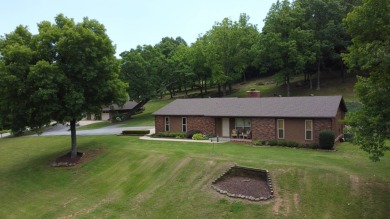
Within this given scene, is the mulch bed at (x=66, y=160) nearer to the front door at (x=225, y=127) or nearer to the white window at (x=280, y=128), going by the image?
the front door at (x=225, y=127)

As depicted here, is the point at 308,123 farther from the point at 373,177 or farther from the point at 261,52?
the point at 261,52

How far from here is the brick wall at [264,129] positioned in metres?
29.2

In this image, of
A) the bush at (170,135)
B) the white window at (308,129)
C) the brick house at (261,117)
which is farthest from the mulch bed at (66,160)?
the white window at (308,129)

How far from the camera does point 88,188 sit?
22734 mm

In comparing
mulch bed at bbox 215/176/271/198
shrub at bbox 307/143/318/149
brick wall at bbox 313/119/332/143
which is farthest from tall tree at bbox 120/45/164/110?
mulch bed at bbox 215/176/271/198

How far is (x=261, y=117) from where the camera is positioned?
29.8 meters

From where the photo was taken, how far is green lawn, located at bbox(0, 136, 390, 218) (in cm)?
1634

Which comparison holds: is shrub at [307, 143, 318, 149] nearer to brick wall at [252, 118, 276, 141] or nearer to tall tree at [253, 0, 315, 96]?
brick wall at [252, 118, 276, 141]

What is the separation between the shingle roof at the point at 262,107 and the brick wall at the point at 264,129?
1.78ft

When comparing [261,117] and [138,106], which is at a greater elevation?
[138,106]

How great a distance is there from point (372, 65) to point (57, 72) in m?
22.7

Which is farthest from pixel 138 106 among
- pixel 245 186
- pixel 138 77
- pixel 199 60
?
pixel 245 186

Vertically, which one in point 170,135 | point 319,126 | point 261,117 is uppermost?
point 261,117

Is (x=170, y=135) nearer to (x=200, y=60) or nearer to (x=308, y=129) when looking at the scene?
(x=308, y=129)
